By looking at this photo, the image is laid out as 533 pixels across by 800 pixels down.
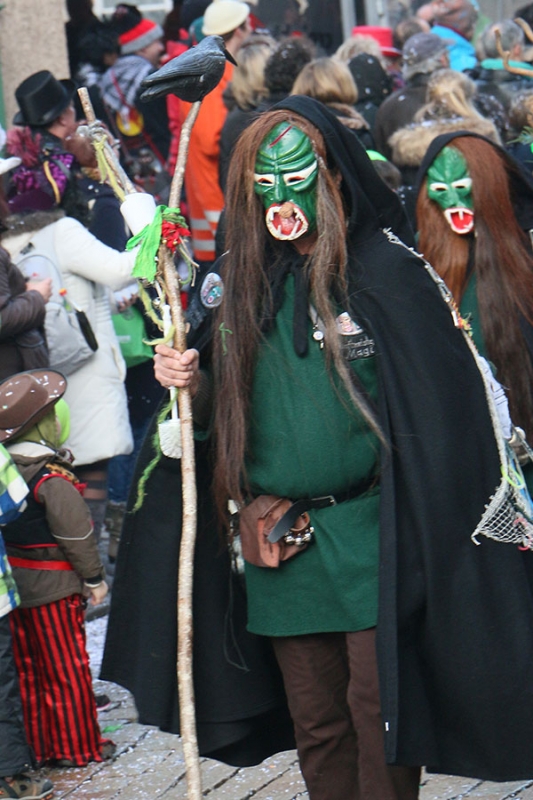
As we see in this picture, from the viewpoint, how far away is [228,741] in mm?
3748

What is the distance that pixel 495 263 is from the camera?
15.1ft

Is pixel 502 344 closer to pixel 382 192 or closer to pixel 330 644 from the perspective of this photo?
pixel 382 192

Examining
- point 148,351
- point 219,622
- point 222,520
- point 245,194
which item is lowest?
point 148,351

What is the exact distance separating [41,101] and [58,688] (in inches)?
117

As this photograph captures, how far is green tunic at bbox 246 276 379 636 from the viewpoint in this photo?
3377 millimetres

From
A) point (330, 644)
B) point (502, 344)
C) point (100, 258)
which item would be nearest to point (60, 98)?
point (100, 258)

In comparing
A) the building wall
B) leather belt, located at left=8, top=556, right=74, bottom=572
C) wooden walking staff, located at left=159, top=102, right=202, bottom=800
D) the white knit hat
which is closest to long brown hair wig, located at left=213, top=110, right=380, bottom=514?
wooden walking staff, located at left=159, top=102, right=202, bottom=800

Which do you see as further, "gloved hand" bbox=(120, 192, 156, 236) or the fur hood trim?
the fur hood trim

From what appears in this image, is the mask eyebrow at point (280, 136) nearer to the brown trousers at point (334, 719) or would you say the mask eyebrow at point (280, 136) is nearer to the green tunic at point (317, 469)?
the green tunic at point (317, 469)

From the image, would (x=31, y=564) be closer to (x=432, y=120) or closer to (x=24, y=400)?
(x=24, y=400)

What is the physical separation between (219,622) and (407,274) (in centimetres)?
112

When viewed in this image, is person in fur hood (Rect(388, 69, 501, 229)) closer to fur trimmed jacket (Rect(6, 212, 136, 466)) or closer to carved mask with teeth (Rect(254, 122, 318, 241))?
fur trimmed jacket (Rect(6, 212, 136, 466))

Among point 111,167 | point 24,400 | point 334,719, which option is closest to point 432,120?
point 24,400

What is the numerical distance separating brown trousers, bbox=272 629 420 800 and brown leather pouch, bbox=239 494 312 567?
0.23 m
